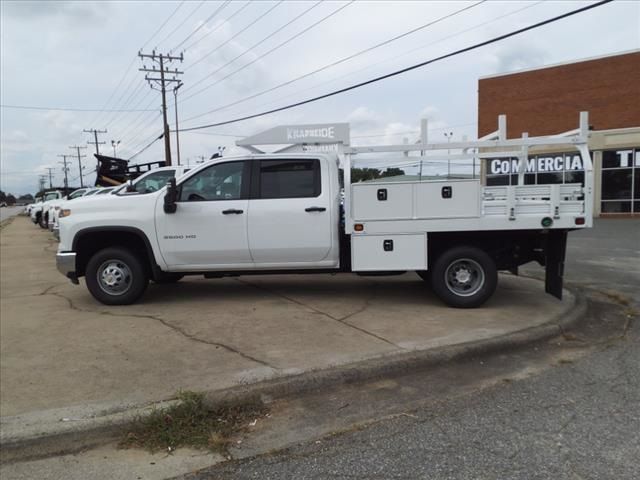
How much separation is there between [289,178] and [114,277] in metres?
2.69

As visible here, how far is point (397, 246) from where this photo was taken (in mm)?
6590

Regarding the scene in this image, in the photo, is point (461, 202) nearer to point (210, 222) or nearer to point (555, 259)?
point (555, 259)

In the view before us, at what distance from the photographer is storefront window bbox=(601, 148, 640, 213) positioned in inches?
1021

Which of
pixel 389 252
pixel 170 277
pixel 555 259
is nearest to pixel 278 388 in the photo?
pixel 389 252

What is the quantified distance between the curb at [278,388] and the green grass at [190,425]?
0.24ft

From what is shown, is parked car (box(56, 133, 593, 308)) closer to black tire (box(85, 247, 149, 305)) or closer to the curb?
black tire (box(85, 247, 149, 305))

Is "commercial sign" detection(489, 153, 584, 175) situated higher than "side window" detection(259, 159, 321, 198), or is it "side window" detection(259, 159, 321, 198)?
"commercial sign" detection(489, 153, 584, 175)

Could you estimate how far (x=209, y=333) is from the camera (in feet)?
19.2

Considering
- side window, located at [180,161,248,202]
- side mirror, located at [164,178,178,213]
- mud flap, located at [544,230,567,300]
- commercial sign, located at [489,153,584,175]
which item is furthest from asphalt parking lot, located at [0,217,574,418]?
commercial sign, located at [489,153,584,175]

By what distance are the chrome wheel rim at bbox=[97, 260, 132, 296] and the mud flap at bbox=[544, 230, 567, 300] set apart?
17.8ft

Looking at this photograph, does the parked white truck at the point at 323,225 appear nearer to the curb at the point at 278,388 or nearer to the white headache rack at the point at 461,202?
the white headache rack at the point at 461,202

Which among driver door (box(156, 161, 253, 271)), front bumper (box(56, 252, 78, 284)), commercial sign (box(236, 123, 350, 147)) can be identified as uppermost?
commercial sign (box(236, 123, 350, 147))

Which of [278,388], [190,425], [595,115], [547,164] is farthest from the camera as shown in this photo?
[547,164]

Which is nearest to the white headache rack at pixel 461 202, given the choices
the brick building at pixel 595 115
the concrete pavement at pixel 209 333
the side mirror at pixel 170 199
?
the concrete pavement at pixel 209 333
